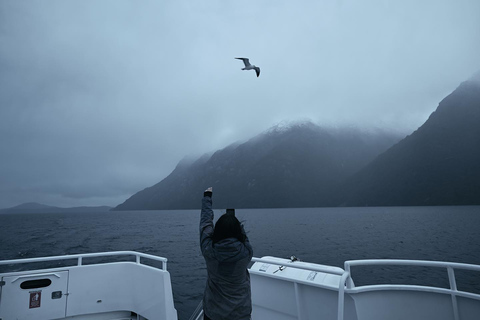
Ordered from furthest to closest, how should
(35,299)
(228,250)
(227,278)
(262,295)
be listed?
(35,299) < (262,295) < (227,278) < (228,250)

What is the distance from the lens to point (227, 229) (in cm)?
281

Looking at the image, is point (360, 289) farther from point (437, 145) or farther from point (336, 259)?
point (437, 145)

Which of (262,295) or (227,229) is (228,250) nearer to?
(227,229)

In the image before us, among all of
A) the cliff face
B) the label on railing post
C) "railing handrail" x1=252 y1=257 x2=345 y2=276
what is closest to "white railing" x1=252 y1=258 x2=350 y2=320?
"railing handrail" x1=252 y1=257 x2=345 y2=276

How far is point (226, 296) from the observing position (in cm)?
292

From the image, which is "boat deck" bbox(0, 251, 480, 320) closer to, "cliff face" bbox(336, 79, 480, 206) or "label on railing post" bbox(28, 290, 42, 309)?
"label on railing post" bbox(28, 290, 42, 309)

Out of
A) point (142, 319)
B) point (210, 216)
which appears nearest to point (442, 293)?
point (210, 216)

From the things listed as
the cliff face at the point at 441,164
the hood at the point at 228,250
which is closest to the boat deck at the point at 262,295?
the hood at the point at 228,250

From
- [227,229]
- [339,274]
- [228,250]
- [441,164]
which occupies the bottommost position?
[339,274]

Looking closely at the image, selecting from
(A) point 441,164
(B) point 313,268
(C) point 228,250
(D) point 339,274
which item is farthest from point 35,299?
(A) point 441,164

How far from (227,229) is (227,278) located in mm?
559

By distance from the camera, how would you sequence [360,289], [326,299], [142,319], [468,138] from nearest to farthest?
[360,289] → [326,299] → [142,319] → [468,138]

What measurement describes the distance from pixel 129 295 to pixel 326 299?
15.3 ft

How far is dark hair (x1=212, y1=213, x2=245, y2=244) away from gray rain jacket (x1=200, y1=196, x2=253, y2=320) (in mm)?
53
